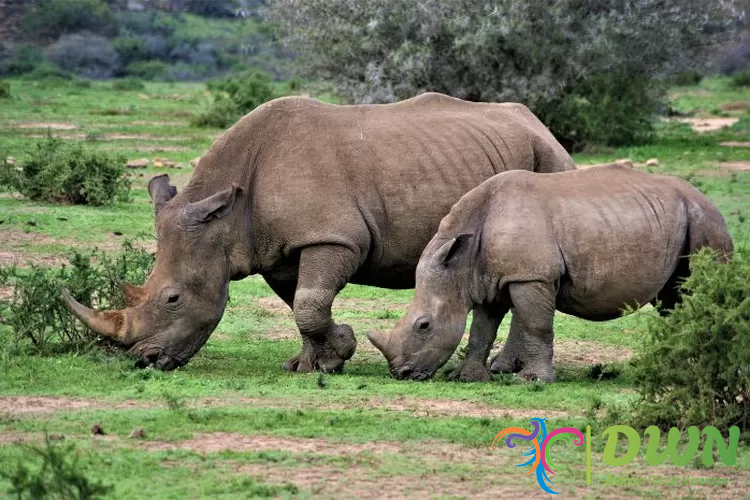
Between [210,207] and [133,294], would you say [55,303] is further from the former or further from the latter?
[210,207]

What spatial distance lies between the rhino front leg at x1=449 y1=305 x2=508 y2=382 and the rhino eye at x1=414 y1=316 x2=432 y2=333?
403 millimetres

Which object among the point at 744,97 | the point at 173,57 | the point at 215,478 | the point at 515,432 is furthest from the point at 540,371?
the point at 173,57

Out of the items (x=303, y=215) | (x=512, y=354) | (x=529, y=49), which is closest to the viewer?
(x=303, y=215)

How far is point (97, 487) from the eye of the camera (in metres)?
6.65

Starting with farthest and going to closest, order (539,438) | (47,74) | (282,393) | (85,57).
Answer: (85,57) → (47,74) → (282,393) → (539,438)

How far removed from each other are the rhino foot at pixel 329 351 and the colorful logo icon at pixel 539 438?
88.6 inches

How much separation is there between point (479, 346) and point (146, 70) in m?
41.6

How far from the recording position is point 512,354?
35.8 feet

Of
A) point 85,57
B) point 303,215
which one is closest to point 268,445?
point 303,215

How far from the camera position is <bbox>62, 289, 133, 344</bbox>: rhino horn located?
10.7 metres

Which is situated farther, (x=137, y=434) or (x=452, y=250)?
(x=452, y=250)

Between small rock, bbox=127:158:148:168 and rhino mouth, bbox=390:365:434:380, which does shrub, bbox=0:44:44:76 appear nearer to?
small rock, bbox=127:158:148:168

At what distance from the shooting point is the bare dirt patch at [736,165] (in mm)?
24062

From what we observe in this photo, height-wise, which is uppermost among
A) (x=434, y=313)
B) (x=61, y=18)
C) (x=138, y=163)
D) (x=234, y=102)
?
(x=434, y=313)
